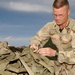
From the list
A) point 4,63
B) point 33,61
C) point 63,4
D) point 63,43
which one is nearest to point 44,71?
point 33,61

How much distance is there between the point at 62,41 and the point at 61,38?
123 millimetres

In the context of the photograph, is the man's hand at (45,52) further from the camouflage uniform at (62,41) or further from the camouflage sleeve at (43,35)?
the camouflage sleeve at (43,35)

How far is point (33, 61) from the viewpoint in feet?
17.9

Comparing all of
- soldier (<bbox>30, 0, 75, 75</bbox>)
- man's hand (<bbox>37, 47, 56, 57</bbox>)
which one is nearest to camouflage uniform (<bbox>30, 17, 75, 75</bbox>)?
soldier (<bbox>30, 0, 75, 75</bbox>)

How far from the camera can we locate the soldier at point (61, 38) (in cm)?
629

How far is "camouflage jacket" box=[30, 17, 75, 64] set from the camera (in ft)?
20.8

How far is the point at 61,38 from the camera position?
23.8 ft

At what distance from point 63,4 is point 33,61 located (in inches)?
96.5

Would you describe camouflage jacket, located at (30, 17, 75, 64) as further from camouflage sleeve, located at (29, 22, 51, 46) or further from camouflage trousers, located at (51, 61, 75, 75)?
camouflage trousers, located at (51, 61, 75, 75)

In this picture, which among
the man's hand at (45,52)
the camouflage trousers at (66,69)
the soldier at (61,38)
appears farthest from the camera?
the camouflage trousers at (66,69)

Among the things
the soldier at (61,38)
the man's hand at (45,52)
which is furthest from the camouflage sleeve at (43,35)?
the man's hand at (45,52)

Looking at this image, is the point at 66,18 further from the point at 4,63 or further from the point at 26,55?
the point at 4,63

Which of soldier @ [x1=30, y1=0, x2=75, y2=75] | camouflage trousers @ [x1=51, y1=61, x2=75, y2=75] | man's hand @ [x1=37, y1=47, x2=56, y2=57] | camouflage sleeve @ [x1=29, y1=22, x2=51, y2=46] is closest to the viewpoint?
man's hand @ [x1=37, y1=47, x2=56, y2=57]

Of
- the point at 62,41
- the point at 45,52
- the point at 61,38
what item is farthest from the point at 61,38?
the point at 45,52
